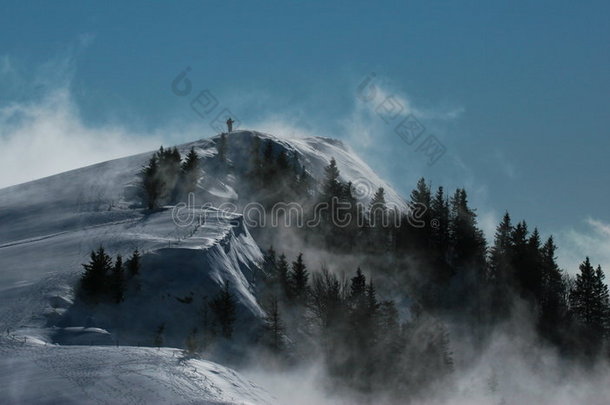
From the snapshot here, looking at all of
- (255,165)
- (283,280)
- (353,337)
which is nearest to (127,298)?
(283,280)

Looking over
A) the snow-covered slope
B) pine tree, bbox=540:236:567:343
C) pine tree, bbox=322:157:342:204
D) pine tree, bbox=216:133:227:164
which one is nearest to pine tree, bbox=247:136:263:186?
pine tree, bbox=216:133:227:164

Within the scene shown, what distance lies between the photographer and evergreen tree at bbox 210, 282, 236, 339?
138 ft

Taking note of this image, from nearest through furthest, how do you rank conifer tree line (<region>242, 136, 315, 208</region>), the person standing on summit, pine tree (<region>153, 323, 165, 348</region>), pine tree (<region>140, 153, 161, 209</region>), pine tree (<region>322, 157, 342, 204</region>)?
pine tree (<region>153, 323, 165, 348</region>) → pine tree (<region>140, 153, 161, 209</region>) → pine tree (<region>322, 157, 342, 204</region>) → conifer tree line (<region>242, 136, 315, 208</region>) → the person standing on summit

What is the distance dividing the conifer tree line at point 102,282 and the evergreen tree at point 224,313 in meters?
5.62

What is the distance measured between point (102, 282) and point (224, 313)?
757cm

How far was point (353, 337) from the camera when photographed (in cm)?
4916

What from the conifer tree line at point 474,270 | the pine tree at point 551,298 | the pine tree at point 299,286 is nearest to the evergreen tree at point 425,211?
the conifer tree line at point 474,270

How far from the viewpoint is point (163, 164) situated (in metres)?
71.2

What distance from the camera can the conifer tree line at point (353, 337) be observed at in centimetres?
4719

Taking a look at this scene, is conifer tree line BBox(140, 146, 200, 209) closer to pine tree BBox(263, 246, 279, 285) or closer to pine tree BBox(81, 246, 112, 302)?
pine tree BBox(263, 246, 279, 285)

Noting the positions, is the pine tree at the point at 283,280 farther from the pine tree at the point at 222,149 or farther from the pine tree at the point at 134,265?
the pine tree at the point at 222,149

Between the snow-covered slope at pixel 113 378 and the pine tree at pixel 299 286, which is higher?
Answer: the pine tree at pixel 299 286

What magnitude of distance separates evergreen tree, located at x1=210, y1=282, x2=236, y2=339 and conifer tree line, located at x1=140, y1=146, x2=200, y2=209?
22.4 metres

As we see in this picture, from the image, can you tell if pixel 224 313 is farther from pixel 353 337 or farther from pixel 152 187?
pixel 152 187
